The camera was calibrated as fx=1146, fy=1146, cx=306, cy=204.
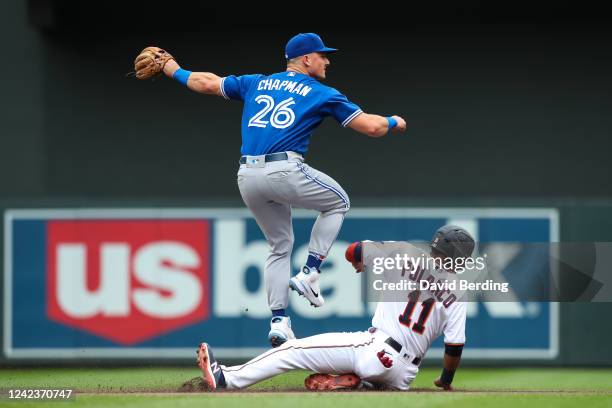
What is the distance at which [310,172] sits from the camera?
648 cm

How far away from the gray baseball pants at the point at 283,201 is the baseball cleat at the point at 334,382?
0.56m

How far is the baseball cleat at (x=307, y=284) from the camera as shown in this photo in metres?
6.59

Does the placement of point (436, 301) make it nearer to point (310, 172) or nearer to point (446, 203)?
point (310, 172)

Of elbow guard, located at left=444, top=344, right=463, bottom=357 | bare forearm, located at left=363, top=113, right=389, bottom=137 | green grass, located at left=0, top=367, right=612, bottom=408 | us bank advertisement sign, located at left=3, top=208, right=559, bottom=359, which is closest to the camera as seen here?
green grass, located at left=0, top=367, right=612, bottom=408

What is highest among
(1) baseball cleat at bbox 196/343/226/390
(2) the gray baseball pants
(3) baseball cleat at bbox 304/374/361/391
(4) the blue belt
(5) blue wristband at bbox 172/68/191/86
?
(5) blue wristband at bbox 172/68/191/86

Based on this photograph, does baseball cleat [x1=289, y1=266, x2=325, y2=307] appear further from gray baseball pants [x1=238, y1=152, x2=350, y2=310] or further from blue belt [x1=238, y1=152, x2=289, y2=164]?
blue belt [x1=238, y1=152, x2=289, y2=164]

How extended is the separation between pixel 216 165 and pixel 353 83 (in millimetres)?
1626

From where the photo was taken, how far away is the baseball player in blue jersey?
253 inches

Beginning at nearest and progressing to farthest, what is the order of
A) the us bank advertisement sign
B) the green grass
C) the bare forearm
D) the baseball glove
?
the green grass < the bare forearm < the baseball glove < the us bank advertisement sign

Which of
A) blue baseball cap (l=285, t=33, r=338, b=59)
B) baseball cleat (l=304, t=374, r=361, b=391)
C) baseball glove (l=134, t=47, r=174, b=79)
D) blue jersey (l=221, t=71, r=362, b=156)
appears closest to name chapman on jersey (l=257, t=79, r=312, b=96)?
blue jersey (l=221, t=71, r=362, b=156)

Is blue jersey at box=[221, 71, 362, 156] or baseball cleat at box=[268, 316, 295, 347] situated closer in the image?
blue jersey at box=[221, 71, 362, 156]

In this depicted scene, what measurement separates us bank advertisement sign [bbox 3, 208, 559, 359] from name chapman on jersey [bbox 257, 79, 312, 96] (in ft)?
10.9

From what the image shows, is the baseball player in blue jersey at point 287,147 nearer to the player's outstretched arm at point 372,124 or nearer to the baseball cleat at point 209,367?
the player's outstretched arm at point 372,124

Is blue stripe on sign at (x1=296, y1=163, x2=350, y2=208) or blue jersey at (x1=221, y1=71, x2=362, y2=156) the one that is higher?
blue jersey at (x1=221, y1=71, x2=362, y2=156)
